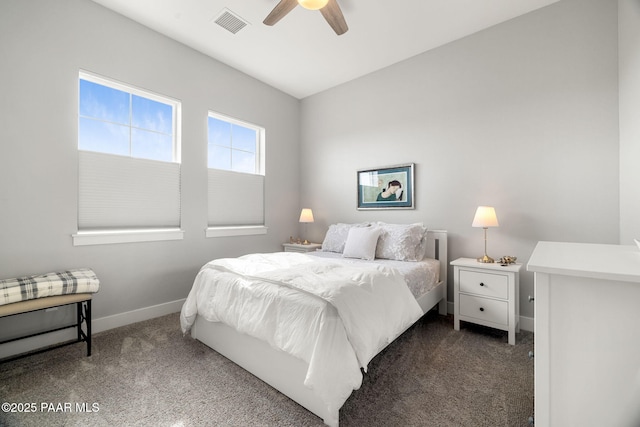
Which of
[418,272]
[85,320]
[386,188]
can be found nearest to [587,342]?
[418,272]

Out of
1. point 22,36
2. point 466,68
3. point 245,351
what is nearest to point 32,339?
point 245,351

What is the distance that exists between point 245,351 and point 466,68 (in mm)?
3511

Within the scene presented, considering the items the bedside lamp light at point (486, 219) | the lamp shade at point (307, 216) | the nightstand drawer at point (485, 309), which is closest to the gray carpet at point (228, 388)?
the nightstand drawer at point (485, 309)

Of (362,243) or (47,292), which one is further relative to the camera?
(362,243)

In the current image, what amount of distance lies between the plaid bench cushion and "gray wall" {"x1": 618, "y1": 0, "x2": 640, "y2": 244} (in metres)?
3.97

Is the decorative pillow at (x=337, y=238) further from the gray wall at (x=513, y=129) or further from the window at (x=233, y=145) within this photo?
the window at (x=233, y=145)

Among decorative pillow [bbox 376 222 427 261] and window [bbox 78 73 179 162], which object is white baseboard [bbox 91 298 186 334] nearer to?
window [bbox 78 73 179 162]

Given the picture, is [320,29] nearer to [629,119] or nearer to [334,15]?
[334,15]

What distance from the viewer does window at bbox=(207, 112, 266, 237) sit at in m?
3.50

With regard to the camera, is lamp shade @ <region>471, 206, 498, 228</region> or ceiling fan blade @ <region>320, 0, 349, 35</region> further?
lamp shade @ <region>471, 206, 498, 228</region>

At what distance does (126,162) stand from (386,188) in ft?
9.69

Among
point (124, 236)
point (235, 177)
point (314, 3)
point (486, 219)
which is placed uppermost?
point (314, 3)

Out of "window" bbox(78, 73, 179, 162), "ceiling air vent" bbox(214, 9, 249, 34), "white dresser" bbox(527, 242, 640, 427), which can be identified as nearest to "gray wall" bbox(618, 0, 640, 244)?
"white dresser" bbox(527, 242, 640, 427)

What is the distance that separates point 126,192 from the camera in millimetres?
2719
